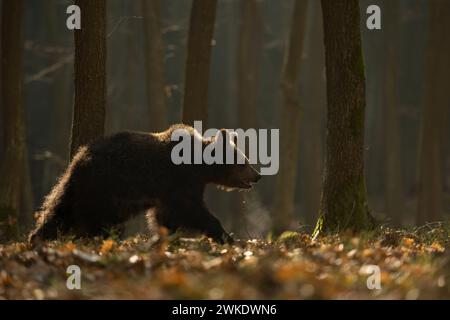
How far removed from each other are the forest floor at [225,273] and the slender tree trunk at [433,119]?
13.0m

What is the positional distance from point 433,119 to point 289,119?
4606 mm

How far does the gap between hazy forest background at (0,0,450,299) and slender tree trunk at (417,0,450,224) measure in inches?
1.7

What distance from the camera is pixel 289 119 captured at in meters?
18.9

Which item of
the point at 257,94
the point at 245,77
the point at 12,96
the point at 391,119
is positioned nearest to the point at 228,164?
the point at 12,96

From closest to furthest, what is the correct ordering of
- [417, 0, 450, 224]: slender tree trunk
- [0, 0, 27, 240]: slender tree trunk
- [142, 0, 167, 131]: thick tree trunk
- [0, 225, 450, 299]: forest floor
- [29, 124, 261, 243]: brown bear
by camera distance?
[0, 225, 450, 299]: forest floor < [29, 124, 261, 243]: brown bear < [0, 0, 27, 240]: slender tree trunk < [142, 0, 167, 131]: thick tree trunk < [417, 0, 450, 224]: slender tree trunk

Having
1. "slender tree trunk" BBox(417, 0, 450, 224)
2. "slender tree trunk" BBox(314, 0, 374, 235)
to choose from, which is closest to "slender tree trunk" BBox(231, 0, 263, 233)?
"slender tree trunk" BBox(417, 0, 450, 224)

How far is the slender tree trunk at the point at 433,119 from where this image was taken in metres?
20.4

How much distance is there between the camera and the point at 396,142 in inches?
1072

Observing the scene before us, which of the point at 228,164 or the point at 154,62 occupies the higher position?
the point at 154,62

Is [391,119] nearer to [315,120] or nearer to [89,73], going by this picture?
[315,120]

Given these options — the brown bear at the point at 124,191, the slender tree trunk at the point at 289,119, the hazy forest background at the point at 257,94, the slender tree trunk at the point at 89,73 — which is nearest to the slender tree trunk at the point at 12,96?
the hazy forest background at the point at 257,94

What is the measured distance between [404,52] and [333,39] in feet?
86.5

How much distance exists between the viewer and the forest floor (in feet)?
17.7

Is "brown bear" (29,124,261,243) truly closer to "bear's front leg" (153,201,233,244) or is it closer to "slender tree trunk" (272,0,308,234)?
"bear's front leg" (153,201,233,244)
